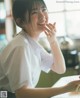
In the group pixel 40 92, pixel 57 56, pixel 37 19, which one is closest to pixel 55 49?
pixel 57 56

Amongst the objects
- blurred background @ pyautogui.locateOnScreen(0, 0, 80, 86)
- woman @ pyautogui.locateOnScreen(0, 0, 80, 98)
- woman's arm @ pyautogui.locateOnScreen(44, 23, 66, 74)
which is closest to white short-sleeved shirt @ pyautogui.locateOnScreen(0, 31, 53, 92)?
woman @ pyautogui.locateOnScreen(0, 0, 80, 98)

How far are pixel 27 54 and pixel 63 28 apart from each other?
1.17 meters

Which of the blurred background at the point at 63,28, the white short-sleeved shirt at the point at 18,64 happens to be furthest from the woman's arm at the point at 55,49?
the blurred background at the point at 63,28

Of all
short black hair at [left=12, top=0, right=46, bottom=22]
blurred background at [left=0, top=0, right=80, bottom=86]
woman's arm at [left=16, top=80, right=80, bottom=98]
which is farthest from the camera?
blurred background at [left=0, top=0, right=80, bottom=86]

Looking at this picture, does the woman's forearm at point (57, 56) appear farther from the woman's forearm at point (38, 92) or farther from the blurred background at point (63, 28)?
the blurred background at point (63, 28)

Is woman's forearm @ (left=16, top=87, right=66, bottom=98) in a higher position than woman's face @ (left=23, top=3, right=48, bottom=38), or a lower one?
lower

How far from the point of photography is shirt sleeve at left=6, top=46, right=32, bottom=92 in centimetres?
76

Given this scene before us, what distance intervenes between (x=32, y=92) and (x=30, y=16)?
288 mm

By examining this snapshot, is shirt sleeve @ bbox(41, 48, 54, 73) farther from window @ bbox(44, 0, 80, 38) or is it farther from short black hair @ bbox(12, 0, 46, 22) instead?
window @ bbox(44, 0, 80, 38)

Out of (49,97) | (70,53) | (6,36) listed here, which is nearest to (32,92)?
(49,97)

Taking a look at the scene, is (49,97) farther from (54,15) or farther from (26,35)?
(54,15)

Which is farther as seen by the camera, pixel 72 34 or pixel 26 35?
pixel 72 34

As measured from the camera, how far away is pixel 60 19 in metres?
1.89

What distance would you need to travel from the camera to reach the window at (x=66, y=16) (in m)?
1.77
